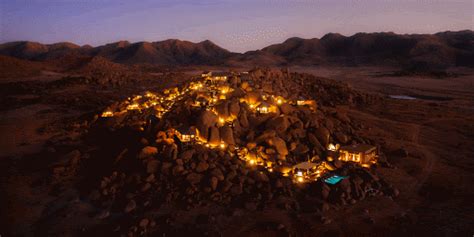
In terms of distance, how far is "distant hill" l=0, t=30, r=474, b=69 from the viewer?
83.5 metres

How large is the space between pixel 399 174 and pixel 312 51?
97.3 metres

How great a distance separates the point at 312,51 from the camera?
109000 mm

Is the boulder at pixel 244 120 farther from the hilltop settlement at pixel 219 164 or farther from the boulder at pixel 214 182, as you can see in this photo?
the boulder at pixel 214 182

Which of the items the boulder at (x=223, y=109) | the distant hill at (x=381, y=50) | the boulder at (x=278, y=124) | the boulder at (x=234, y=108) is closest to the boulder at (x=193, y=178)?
the boulder at (x=223, y=109)

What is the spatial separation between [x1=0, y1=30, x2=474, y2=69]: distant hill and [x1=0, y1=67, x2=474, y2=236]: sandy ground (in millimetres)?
49347

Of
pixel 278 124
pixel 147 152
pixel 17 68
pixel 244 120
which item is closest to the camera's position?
pixel 147 152

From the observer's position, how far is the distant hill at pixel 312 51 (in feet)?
274

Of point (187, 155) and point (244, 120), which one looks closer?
Result: point (187, 155)

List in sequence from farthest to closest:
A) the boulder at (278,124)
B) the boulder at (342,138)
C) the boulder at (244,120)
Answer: the boulder at (342,138) < the boulder at (244,120) < the boulder at (278,124)

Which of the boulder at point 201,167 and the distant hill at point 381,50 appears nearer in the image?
the boulder at point 201,167

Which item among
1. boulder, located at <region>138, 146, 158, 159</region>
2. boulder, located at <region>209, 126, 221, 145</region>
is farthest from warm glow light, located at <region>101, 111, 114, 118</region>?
boulder, located at <region>209, 126, 221, 145</region>

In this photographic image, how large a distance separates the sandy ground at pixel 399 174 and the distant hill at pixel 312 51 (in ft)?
162

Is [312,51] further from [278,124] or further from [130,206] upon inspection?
[130,206]

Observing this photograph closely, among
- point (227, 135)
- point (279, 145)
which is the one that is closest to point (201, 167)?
point (227, 135)
